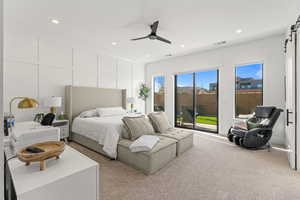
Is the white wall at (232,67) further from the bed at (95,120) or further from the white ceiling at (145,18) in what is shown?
the bed at (95,120)

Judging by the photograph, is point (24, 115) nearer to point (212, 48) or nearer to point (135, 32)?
point (135, 32)

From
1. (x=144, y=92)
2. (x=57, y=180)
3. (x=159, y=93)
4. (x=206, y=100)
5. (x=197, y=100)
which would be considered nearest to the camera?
(x=57, y=180)

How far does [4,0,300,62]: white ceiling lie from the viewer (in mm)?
2357

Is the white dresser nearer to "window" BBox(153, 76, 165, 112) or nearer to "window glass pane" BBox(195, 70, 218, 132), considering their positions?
"window glass pane" BBox(195, 70, 218, 132)

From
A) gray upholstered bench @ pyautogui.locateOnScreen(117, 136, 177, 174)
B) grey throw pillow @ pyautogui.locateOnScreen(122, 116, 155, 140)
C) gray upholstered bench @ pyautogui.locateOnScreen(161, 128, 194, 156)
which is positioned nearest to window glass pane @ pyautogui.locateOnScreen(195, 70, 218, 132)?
gray upholstered bench @ pyautogui.locateOnScreen(161, 128, 194, 156)

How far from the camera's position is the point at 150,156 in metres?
2.21

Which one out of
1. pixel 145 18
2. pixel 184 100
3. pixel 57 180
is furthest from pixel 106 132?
pixel 184 100

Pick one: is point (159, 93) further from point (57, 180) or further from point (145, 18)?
point (57, 180)

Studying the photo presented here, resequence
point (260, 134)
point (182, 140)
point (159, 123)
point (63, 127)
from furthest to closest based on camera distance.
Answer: point (63, 127), point (159, 123), point (260, 134), point (182, 140)

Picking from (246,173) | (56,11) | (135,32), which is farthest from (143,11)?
(246,173)

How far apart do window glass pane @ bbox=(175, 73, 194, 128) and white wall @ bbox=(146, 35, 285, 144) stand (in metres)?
0.26

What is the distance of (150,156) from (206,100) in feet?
12.2

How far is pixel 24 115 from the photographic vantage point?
3551mm

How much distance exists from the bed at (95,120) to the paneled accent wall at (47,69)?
1.04ft
